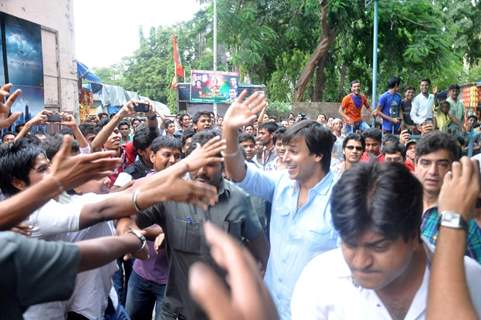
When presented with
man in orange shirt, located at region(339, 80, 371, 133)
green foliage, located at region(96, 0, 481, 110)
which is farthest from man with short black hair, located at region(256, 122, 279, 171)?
green foliage, located at region(96, 0, 481, 110)

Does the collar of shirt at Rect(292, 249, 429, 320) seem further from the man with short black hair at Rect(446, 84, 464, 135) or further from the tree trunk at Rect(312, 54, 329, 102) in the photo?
the tree trunk at Rect(312, 54, 329, 102)

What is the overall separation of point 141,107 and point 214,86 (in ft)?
39.0

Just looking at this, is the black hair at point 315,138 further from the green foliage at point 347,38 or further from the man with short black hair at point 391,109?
the green foliage at point 347,38

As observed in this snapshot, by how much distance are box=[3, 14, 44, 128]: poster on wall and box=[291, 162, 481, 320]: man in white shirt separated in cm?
856

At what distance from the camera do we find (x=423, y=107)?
30.6ft

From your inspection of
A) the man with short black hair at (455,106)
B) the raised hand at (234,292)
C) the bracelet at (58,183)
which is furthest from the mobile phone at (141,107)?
the man with short black hair at (455,106)

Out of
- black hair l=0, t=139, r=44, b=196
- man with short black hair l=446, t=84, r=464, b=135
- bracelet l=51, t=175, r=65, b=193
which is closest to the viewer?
bracelet l=51, t=175, r=65, b=193

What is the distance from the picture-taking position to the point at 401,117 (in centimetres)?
956

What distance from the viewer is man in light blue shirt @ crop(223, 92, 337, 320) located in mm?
2586

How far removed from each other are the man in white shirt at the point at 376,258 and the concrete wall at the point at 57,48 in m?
10.0

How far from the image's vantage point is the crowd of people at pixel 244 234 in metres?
1.36

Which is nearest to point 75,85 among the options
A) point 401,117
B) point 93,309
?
point 401,117

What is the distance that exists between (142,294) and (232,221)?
1.20 m

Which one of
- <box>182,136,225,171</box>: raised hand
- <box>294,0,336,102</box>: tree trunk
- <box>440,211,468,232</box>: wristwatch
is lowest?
<box>440,211,468,232</box>: wristwatch
